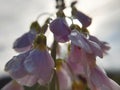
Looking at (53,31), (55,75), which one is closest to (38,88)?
(55,75)

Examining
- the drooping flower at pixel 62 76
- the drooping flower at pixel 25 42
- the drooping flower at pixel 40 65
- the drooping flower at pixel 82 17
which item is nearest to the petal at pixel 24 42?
the drooping flower at pixel 25 42

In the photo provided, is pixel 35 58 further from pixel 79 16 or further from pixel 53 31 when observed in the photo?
pixel 79 16

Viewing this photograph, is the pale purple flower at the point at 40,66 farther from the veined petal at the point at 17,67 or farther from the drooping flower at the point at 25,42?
the drooping flower at the point at 25,42

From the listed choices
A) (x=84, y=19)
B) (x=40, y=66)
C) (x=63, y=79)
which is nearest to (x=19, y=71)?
(x=40, y=66)

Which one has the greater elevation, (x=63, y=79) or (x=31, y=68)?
(x=31, y=68)

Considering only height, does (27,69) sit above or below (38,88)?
above

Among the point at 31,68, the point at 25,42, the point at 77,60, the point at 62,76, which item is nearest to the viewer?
the point at 31,68

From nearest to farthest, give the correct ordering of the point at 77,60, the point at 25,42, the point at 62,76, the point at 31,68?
the point at 31,68, the point at 77,60, the point at 25,42, the point at 62,76

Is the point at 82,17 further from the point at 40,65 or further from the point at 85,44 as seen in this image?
the point at 40,65
